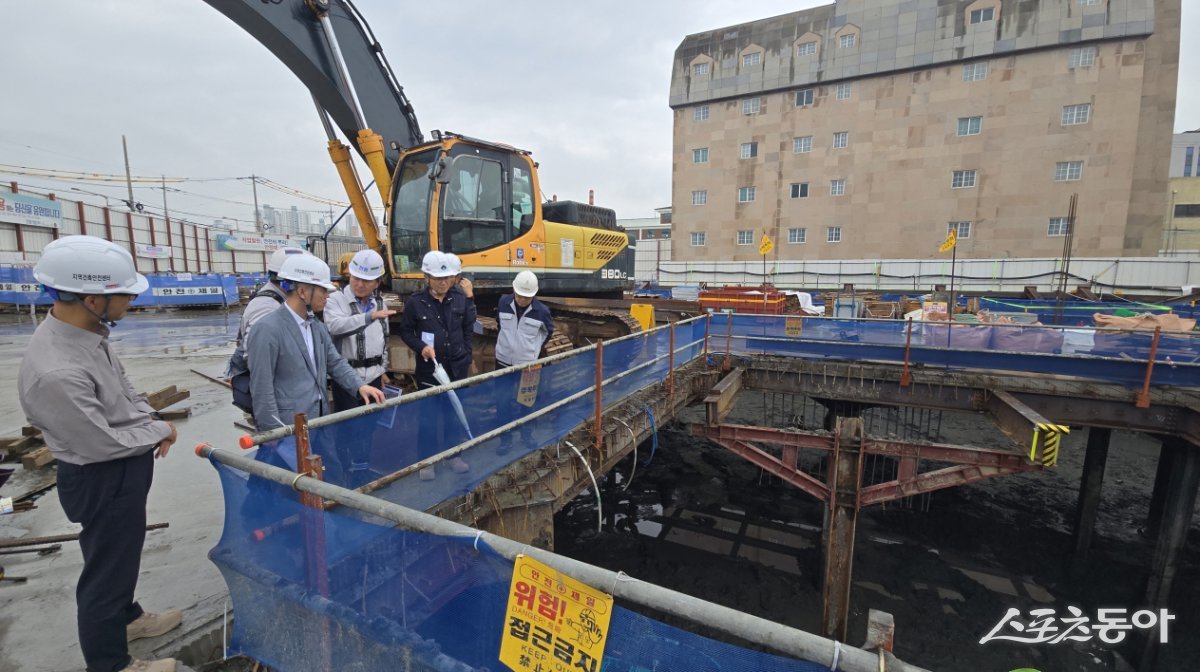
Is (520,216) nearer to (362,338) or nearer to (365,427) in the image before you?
(362,338)

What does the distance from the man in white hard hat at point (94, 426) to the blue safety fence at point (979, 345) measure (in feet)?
27.4

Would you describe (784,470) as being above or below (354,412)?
below

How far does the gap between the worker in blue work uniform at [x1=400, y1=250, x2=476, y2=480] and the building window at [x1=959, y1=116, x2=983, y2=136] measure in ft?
111

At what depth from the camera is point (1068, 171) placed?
87.1 feet

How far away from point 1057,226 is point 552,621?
35925mm

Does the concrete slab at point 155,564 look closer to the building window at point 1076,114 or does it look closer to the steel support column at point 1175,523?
the steel support column at point 1175,523

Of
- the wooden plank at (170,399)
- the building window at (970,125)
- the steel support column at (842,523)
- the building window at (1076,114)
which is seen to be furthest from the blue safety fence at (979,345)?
the building window at (1076,114)

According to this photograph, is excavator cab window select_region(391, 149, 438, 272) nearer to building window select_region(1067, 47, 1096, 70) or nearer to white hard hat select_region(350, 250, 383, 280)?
white hard hat select_region(350, 250, 383, 280)

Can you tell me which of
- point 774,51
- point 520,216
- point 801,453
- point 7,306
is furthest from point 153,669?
point 774,51

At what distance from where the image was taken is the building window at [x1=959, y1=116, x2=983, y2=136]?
91.2 ft

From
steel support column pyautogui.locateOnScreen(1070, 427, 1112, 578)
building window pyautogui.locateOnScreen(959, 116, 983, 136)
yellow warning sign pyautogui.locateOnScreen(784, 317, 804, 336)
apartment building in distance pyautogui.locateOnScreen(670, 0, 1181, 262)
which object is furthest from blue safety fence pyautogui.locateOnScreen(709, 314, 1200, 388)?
building window pyautogui.locateOnScreen(959, 116, 983, 136)

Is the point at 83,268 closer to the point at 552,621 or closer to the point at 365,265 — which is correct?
the point at 365,265

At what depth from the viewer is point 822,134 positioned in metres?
31.0

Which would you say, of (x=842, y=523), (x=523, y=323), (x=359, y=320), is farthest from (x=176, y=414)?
(x=842, y=523)
